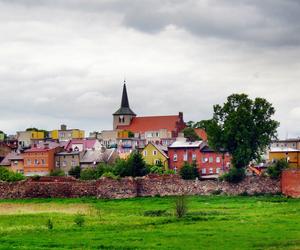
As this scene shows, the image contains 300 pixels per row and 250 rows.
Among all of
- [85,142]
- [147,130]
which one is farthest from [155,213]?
[147,130]

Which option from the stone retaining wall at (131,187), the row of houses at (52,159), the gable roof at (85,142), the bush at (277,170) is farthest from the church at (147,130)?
the bush at (277,170)

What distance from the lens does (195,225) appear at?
181ft

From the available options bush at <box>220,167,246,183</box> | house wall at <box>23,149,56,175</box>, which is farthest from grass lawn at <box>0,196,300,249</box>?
house wall at <box>23,149,56,175</box>

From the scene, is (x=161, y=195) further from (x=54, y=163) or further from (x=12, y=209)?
(x=54, y=163)

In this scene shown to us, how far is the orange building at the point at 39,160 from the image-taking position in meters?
135

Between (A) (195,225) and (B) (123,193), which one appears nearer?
(A) (195,225)

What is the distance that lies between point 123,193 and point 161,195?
13.9 feet

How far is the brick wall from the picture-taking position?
8838cm

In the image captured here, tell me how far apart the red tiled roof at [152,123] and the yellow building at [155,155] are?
159ft

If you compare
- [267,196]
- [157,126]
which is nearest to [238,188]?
[267,196]

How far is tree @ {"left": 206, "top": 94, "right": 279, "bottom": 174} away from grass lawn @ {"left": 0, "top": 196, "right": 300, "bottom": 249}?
14523mm

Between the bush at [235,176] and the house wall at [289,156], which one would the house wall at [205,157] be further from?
the bush at [235,176]

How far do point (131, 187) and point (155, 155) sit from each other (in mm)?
33026

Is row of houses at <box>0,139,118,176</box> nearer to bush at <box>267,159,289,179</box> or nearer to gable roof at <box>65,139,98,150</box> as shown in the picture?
gable roof at <box>65,139,98,150</box>
